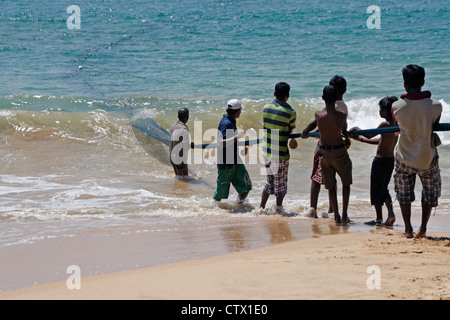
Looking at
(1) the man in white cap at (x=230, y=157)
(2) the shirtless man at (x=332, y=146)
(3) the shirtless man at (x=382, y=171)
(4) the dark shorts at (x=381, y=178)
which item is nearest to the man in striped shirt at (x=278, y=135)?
(1) the man in white cap at (x=230, y=157)

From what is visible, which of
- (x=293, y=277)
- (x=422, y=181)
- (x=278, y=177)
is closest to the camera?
(x=293, y=277)

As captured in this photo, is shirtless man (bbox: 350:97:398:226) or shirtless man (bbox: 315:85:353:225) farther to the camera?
shirtless man (bbox: 350:97:398:226)

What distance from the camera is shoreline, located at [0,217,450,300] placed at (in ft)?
11.9

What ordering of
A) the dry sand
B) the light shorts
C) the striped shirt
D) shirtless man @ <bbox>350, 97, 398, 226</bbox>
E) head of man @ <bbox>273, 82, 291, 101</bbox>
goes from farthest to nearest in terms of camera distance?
the light shorts < the striped shirt < head of man @ <bbox>273, 82, 291, 101</bbox> < shirtless man @ <bbox>350, 97, 398, 226</bbox> < the dry sand

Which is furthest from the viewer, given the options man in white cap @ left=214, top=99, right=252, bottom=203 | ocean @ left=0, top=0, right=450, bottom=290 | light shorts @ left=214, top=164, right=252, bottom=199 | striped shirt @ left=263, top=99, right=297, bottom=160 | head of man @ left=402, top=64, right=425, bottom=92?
light shorts @ left=214, top=164, right=252, bottom=199

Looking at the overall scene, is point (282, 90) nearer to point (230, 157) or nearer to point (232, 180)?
point (230, 157)

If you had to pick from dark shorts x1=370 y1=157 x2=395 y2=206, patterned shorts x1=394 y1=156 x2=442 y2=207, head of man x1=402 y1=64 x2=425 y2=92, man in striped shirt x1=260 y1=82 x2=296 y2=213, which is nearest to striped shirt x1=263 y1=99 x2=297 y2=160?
man in striped shirt x1=260 y1=82 x2=296 y2=213

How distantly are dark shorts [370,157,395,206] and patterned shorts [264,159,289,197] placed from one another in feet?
3.13

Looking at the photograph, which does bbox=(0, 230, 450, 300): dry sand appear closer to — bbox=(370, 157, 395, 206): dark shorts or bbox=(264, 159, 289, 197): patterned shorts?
bbox=(370, 157, 395, 206): dark shorts

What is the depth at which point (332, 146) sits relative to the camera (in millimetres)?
6066

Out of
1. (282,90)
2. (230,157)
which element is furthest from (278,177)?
(282,90)

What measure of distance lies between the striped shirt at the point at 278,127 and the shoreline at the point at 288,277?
1.66m

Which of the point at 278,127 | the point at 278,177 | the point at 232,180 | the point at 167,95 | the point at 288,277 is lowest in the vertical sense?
the point at 288,277

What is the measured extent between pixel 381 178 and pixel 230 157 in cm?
176
